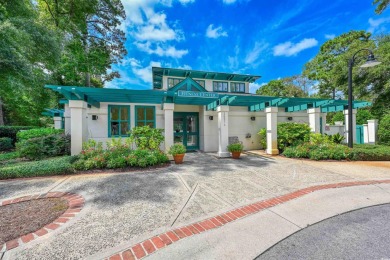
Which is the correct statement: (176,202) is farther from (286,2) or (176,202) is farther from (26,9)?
(26,9)

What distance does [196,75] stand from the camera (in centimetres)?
1282

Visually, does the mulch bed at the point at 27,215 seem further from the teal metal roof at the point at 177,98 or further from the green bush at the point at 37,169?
the teal metal roof at the point at 177,98

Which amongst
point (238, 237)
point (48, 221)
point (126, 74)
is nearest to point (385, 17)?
point (238, 237)

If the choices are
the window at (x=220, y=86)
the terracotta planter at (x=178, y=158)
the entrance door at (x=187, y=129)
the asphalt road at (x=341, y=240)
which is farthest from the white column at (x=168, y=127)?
the window at (x=220, y=86)

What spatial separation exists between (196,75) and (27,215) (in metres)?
11.9

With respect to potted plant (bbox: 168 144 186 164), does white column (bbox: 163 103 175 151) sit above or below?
above

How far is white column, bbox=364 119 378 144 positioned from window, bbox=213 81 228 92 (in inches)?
396

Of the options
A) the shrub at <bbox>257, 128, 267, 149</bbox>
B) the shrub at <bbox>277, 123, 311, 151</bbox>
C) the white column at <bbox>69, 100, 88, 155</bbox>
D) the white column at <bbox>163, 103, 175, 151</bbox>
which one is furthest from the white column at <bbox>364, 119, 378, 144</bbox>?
the white column at <bbox>69, 100, 88, 155</bbox>

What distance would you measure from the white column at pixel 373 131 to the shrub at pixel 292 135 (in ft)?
19.7

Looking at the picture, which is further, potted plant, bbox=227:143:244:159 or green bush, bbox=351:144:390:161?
potted plant, bbox=227:143:244:159

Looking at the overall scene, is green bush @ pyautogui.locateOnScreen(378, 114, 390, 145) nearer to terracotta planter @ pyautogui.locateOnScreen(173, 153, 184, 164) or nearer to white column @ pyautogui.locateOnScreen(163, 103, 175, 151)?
terracotta planter @ pyautogui.locateOnScreen(173, 153, 184, 164)

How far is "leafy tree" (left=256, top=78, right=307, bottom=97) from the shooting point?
25.6 m

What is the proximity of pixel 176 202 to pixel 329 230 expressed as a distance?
8.57 ft

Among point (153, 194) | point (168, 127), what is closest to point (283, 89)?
point (168, 127)
